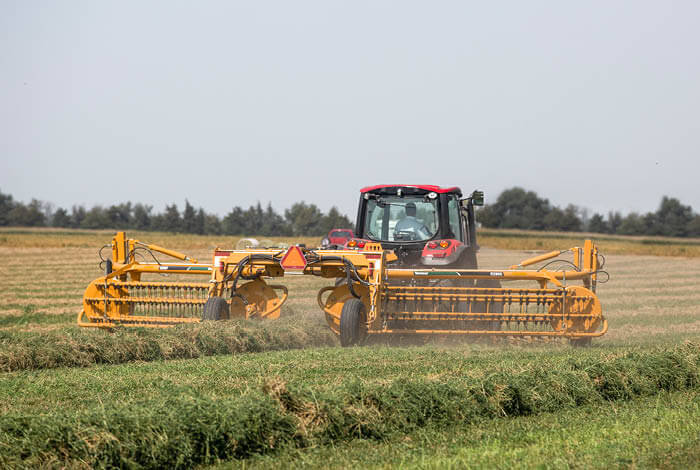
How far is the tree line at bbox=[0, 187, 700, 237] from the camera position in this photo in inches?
2525

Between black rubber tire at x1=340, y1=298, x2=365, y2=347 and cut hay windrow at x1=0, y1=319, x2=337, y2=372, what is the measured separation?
25.5 inches

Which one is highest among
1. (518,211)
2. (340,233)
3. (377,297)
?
(518,211)

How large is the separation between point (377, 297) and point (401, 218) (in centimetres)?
238

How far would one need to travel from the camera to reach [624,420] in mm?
5699

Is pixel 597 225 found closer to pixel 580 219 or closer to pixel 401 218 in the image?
pixel 580 219

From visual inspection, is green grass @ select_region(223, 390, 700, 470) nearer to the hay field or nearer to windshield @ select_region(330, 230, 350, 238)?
the hay field

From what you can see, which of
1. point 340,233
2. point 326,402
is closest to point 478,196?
point 326,402

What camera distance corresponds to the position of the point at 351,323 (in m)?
9.45

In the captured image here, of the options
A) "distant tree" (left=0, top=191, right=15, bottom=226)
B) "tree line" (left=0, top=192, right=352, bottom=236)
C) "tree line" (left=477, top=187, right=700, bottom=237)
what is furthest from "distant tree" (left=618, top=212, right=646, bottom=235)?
"distant tree" (left=0, top=191, right=15, bottom=226)

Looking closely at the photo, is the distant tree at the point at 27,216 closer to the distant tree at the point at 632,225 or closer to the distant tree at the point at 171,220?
the distant tree at the point at 171,220

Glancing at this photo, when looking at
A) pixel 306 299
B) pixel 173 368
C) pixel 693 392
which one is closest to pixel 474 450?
pixel 693 392

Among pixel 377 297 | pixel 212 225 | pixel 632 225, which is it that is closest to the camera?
pixel 377 297

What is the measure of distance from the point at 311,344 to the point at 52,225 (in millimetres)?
75149

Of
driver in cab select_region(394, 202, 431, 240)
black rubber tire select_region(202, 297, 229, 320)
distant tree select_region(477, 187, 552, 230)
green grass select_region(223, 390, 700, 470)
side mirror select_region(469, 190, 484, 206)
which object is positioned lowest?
green grass select_region(223, 390, 700, 470)
